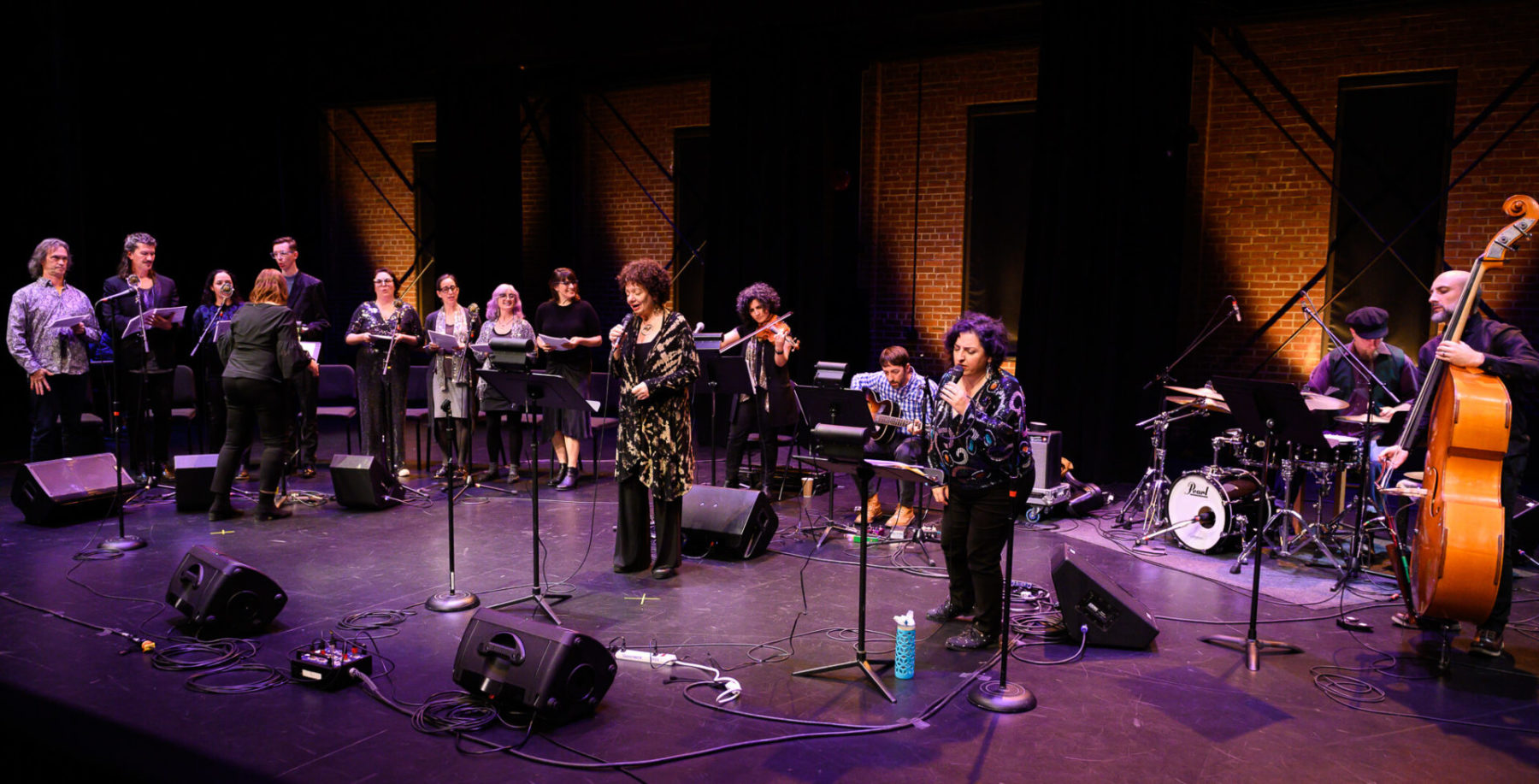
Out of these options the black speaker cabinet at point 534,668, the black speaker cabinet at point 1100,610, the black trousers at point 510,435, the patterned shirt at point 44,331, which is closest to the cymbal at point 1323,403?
the black speaker cabinet at point 1100,610

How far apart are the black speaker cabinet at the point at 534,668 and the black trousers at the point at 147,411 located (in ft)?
16.5

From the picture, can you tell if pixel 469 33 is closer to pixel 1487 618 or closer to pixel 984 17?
pixel 984 17

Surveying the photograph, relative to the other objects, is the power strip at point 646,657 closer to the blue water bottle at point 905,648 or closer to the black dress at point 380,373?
the blue water bottle at point 905,648

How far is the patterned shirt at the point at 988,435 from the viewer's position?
13.5 ft

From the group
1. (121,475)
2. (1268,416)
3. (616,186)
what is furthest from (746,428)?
(616,186)

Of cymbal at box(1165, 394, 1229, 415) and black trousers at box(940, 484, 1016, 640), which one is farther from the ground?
cymbal at box(1165, 394, 1229, 415)

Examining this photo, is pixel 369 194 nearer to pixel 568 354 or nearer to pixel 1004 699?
pixel 568 354

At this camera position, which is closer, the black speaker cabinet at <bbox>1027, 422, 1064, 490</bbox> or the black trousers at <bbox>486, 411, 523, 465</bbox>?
the black speaker cabinet at <bbox>1027, 422, 1064, 490</bbox>

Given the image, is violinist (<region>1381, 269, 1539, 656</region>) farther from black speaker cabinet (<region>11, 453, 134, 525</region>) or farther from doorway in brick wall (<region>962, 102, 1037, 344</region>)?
black speaker cabinet (<region>11, 453, 134, 525</region>)

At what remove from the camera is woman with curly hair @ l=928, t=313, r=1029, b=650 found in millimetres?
4137

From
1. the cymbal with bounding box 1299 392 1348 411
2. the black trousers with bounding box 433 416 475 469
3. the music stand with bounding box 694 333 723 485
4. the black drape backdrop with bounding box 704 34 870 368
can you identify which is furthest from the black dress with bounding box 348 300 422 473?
the cymbal with bounding box 1299 392 1348 411

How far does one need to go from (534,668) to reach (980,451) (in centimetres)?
204

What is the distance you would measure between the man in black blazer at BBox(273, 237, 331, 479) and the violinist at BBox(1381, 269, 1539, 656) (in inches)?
287

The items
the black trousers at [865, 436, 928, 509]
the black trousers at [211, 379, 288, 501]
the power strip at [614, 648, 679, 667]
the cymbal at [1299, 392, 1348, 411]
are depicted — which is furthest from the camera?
the black trousers at [865, 436, 928, 509]
